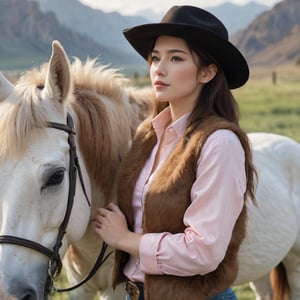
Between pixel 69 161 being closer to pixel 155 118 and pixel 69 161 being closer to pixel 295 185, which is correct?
pixel 155 118

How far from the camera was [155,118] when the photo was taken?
222 cm

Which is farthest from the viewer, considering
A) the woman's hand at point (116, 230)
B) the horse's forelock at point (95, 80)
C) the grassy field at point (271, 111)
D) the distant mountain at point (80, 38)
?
the distant mountain at point (80, 38)

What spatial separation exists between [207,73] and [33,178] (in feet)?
2.52

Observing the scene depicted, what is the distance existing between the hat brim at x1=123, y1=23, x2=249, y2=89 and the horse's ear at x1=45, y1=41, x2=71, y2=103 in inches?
13.0

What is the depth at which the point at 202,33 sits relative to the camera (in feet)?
6.20

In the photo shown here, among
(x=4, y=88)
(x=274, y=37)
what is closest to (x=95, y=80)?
(x=4, y=88)

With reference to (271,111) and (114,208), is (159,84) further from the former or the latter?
(271,111)

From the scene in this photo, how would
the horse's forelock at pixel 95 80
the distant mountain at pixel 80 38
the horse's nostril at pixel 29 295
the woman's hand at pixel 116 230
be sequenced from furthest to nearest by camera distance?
1. the distant mountain at pixel 80 38
2. the horse's forelock at pixel 95 80
3. the woman's hand at pixel 116 230
4. the horse's nostril at pixel 29 295

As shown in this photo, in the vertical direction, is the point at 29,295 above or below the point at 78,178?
below

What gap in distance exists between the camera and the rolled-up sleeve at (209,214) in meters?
1.81

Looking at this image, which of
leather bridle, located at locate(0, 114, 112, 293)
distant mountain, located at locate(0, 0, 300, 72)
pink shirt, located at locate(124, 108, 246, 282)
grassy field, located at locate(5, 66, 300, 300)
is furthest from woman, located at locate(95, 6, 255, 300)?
distant mountain, located at locate(0, 0, 300, 72)

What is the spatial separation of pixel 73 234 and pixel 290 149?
69.6 inches

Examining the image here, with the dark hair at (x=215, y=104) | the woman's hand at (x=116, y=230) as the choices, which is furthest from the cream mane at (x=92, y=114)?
the dark hair at (x=215, y=104)

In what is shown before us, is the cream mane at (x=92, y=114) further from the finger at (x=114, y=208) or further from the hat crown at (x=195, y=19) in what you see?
the hat crown at (x=195, y=19)
